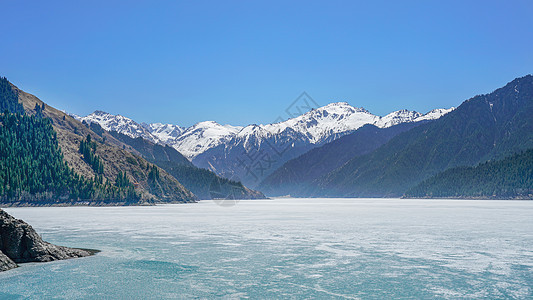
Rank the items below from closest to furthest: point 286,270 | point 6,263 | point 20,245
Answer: point 286,270 < point 6,263 < point 20,245

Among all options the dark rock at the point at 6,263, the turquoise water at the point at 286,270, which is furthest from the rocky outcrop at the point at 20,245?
the turquoise water at the point at 286,270

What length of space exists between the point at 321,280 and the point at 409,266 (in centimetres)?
940

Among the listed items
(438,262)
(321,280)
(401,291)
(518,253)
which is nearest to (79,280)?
(321,280)

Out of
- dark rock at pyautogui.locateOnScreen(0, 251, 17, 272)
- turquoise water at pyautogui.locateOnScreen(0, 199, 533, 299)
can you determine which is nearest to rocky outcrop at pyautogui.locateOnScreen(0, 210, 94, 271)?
dark rock at pyautogui.locateOnScreen(0, 251, 17, 272)

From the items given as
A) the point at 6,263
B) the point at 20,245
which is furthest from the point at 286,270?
the point at 20,245

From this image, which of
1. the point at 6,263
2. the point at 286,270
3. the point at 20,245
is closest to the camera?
the point at 286,270

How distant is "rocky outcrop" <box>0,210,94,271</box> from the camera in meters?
35.4

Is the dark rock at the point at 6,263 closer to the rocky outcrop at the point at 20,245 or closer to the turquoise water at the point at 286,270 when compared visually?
the rocky outcrop at the point at 20,245

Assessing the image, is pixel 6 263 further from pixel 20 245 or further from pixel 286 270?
pixel 286 270

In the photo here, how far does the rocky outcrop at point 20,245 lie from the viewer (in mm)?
35438

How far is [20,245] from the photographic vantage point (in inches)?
1430

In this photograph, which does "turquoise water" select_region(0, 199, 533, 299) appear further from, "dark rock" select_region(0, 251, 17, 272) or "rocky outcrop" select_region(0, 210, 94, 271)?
"rocky outcrop" select_region(0, 210, 94, 271)

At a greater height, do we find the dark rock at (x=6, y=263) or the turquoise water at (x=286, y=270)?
the dark rock at (x=6, y=263)

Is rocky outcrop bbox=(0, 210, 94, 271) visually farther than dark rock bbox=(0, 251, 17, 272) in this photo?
Yes
